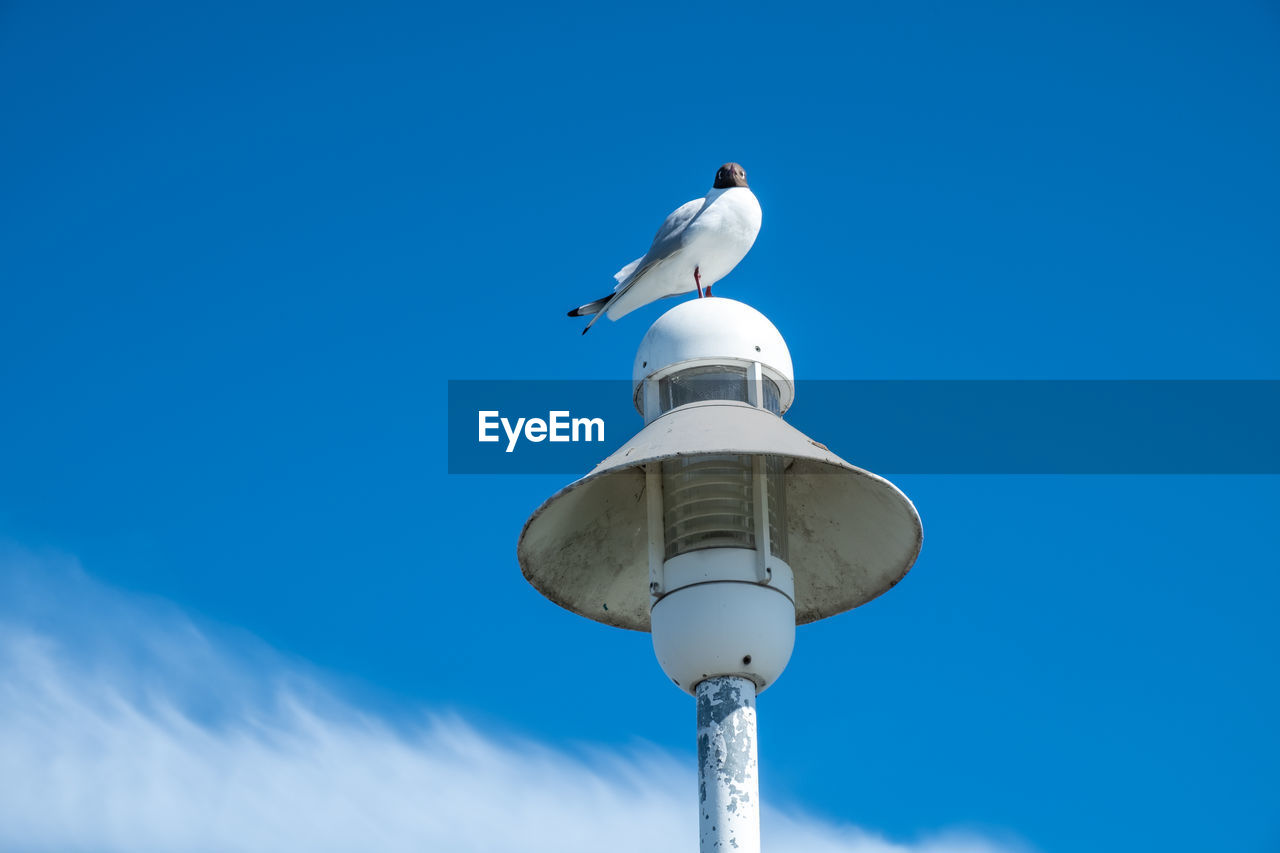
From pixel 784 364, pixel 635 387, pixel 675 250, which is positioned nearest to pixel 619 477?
pixel 635 387

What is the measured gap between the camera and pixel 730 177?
11758mm

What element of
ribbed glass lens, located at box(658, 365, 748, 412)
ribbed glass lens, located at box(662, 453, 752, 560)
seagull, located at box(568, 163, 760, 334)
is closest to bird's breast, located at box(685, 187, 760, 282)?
seagull, located at box(568, 163, 760, 334)

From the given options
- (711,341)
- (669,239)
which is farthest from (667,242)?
(711,341)

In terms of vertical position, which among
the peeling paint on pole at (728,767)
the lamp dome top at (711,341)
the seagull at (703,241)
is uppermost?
the seagull at (703,241)

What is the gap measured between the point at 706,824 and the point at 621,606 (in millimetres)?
2452

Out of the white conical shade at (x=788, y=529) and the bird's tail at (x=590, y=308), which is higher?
the bird's tail at (x=590, y=308)

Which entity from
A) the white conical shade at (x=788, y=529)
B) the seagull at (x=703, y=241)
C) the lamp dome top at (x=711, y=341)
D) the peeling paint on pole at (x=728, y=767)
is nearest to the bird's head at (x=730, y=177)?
the seagull at (x=703, y=241)

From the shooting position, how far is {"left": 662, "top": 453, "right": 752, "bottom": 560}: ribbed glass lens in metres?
8.91

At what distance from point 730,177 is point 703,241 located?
797 mm

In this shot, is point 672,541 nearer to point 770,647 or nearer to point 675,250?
point 770,647

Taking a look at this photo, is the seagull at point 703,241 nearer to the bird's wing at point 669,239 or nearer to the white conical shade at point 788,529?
the bird's wing at point 669,239

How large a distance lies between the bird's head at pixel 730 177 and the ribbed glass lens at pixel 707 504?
3.19 m

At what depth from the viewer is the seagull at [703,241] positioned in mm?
11281

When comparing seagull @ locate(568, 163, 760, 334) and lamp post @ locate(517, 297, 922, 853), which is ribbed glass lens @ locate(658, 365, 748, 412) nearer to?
lamp post @ locate(517, 297, 922, 853)
